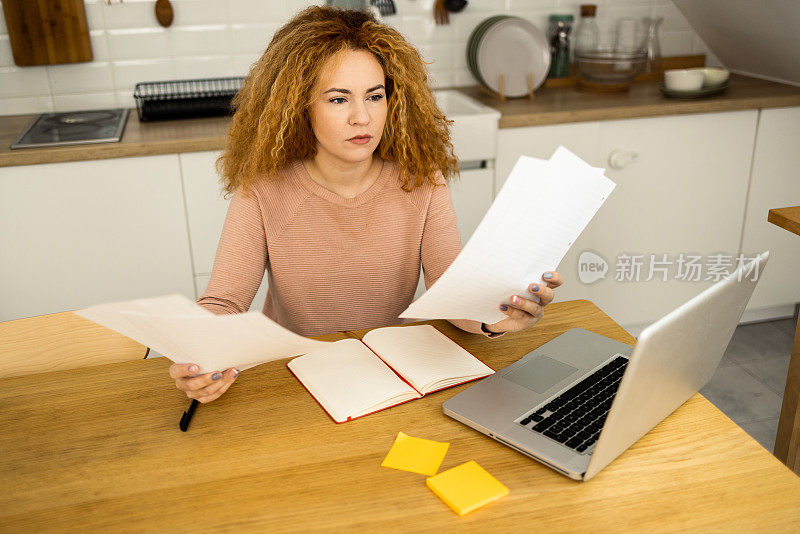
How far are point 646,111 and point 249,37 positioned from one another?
1474 mm

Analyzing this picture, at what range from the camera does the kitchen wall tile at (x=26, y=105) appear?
2631 mm

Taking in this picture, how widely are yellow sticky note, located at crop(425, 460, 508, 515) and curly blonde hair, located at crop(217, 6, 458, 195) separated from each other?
→ 0.76 metres

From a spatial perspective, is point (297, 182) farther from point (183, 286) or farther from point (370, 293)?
point (183, 286)

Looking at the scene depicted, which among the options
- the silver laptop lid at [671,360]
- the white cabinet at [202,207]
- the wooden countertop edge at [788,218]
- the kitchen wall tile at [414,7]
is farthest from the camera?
the kitchen wall tile at [414,7]

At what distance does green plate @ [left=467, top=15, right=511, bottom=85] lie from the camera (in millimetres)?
2750

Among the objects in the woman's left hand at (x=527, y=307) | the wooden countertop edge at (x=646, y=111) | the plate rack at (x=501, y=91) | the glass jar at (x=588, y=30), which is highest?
the glass jar at (x=588, y=30)

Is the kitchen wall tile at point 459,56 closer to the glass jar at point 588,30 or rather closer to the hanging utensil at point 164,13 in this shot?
the glass jar at point 588,30

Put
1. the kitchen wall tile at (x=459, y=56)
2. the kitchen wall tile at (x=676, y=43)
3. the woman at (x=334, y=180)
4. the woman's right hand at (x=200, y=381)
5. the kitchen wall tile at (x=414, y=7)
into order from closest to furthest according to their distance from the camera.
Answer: the woman's right hand at (x=200, y=381), the woman at (x=334, y=180), the kitchen wall tile at (x=414, y=7), the kitchen wall tile at (x=459, y=56), the kitchen wall tile at (x=676, y=43)

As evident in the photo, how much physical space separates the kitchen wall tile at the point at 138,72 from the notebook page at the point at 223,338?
6.52 ft

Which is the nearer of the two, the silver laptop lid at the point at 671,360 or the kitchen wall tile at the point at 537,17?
the silver laptop lid at the point at 671,360

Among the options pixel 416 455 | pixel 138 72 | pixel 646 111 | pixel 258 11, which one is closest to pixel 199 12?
pixel 258 11

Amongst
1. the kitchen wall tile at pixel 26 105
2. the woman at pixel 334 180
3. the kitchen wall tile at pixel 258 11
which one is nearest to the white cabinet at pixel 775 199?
the woman at pixel 334 180

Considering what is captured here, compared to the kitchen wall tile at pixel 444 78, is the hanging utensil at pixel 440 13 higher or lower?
higher

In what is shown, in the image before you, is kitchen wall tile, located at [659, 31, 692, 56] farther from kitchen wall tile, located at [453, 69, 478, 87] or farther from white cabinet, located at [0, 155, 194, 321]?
white cabinet, located at [0, 155, 194, 321]
